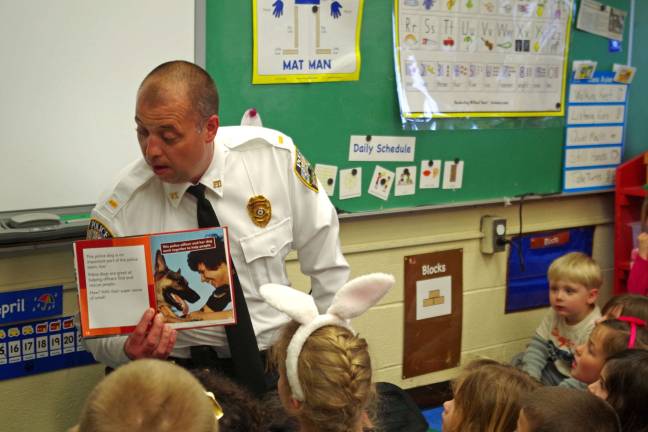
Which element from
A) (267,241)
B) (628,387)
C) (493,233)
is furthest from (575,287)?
(267,241)

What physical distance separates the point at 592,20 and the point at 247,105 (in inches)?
76.5

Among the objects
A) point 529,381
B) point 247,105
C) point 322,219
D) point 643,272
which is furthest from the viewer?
point 643,272

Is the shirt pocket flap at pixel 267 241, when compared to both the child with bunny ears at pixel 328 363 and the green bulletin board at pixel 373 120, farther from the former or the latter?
the green bulletin board at pixel 373 120

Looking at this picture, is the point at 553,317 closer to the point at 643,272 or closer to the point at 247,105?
the point at 643,272

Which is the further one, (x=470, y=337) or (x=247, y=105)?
(x=470, y=337)

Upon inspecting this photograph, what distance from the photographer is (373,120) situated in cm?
330

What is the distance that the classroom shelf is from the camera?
4016mm

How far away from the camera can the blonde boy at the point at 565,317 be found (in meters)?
3.57

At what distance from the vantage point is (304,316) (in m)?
1.76

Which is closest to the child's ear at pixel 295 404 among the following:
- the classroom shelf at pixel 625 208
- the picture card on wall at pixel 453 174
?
the picture card on wall at pixel 453 174

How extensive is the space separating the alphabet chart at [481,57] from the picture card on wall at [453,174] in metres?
0.23

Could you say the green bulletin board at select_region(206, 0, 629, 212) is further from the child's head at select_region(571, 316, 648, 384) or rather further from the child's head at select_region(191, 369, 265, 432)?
the child's head at select_region(191, 369, 265, 432)

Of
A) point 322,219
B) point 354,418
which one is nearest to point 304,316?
point 354,418

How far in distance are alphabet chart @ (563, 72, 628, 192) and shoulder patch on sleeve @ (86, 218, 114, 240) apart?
255cm
